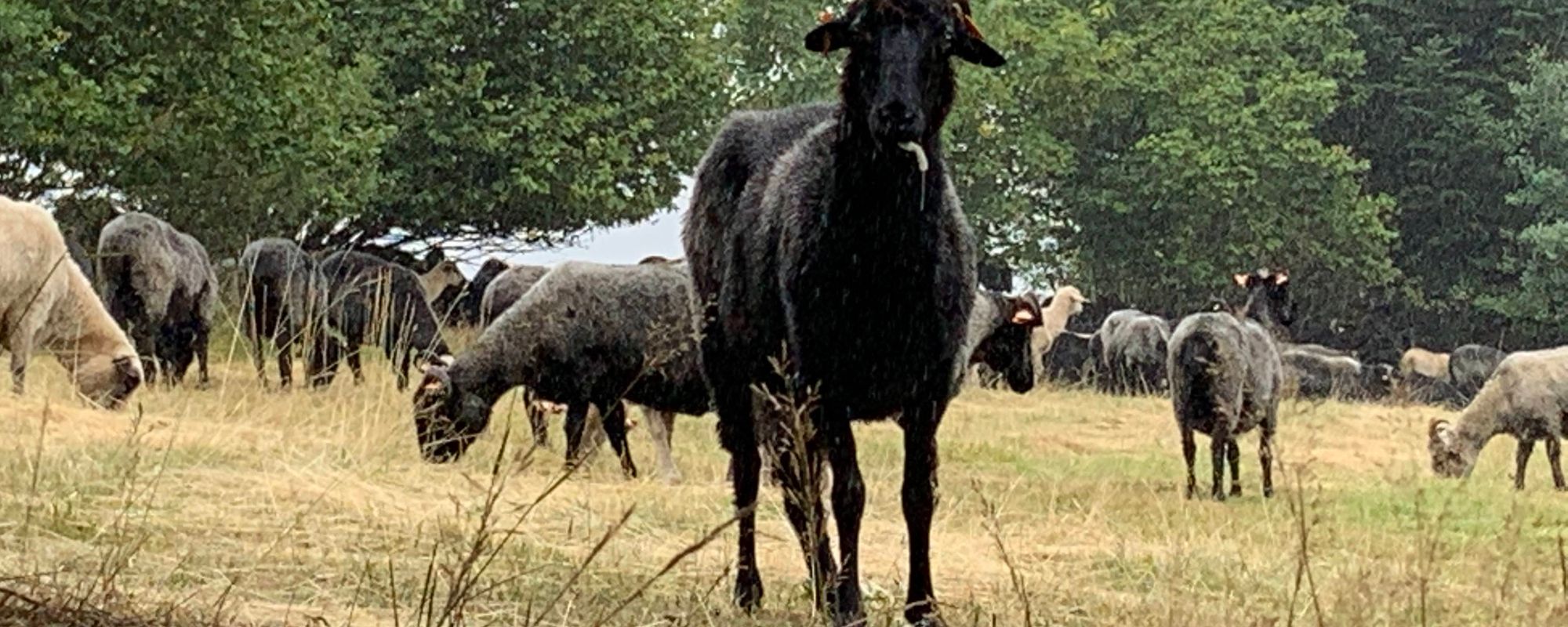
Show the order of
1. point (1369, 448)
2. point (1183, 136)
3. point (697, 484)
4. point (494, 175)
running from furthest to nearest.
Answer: point (1183, 136), point (494, 175), point (1369, 448), point (697, 484)

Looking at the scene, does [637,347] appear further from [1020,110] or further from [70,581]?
[1020,110]

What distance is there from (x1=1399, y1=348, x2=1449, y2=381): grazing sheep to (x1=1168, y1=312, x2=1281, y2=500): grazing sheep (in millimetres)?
27021

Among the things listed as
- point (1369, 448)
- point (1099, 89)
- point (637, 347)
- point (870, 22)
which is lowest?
point (1369, 448)

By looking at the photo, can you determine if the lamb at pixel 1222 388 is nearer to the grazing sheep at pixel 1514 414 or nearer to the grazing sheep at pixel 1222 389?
the grazing sheep at pixel 1222 389

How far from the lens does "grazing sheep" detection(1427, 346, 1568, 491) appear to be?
59.6 ft

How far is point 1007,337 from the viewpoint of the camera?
15.0m

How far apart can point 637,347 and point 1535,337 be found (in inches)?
1421

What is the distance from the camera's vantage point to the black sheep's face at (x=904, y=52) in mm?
5602

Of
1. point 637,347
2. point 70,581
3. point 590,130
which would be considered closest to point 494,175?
point 590,130

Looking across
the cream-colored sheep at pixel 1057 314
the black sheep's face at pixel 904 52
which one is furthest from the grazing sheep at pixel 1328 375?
the black sheep's face at pixel 904 52

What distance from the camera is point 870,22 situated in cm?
582

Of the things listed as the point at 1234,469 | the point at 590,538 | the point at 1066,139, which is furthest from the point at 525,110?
the point at 590,538

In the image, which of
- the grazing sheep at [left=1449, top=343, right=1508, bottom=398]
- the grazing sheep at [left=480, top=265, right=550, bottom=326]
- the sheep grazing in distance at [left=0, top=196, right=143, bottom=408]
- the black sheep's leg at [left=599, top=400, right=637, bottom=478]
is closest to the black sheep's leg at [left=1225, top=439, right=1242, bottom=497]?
the black sheep's leg at [left=599, top=400, right=637, bottom=478]

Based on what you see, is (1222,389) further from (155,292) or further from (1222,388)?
(155,292)
